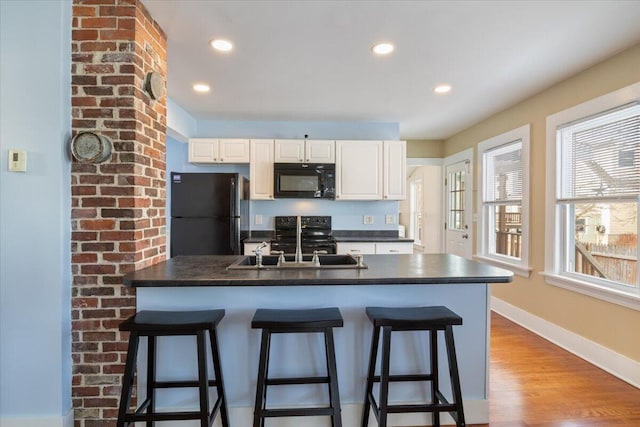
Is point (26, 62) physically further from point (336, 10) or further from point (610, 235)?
point (610, 235)

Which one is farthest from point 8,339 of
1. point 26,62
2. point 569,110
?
point 569,110

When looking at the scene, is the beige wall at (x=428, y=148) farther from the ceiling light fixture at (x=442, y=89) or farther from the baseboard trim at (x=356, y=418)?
the baseboard trim at (x=356, y=418)

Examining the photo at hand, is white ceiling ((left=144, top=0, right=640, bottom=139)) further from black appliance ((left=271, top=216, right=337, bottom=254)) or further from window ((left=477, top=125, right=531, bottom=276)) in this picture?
black appliance ((left=271, top=216, right=337, bottom=254))

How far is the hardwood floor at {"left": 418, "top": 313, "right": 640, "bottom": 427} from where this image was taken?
195cm

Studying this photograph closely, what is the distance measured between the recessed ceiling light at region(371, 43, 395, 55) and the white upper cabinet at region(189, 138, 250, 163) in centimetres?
206

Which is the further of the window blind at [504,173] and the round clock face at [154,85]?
the window blind at [504,173]

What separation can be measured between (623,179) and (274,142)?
10.7 feet

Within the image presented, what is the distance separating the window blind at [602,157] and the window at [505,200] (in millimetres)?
440

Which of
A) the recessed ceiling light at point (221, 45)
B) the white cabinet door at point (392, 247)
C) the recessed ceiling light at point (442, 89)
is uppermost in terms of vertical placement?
the recessed ceiling light at point (442, 89)

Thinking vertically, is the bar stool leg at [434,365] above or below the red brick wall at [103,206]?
below

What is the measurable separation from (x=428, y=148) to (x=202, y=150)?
3.53 m

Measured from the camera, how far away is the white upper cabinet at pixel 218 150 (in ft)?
12.9

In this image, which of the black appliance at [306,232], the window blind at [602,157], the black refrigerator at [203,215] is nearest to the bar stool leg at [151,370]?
the black refrigerator at [203,215]

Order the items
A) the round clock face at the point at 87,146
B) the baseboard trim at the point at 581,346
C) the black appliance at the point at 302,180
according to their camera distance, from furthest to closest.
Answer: the black appliance at the point at 302,180 → the baseboard trim at the point at 581,346 → the round clock face at the point at 87,146
